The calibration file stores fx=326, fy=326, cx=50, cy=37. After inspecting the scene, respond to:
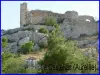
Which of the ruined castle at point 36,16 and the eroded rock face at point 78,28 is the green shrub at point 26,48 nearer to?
the eroded rock face at point 78,28

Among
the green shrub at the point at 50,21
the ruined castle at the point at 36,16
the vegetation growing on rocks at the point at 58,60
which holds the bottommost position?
the vegetation growing on rocks at the point at 58,60

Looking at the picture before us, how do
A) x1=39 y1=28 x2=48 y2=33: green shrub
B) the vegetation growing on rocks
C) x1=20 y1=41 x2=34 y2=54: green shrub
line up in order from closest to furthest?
the vegetation growing on rocks → x1=20 y1=41 x2=34 y2=54: green shrub → x1=39 y1=28 x2=48 y2=33: green shrub

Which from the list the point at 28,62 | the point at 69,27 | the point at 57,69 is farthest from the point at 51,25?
the point at 57,69

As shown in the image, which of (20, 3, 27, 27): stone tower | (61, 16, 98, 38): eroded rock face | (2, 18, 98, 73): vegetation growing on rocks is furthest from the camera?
(20, 3, 27, 27): stone tower

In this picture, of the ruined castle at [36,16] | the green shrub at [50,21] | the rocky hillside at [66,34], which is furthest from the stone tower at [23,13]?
the rocky hillside at [66,34]

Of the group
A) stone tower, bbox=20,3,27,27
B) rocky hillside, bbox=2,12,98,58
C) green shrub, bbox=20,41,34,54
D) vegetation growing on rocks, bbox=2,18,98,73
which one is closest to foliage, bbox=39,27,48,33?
rocky hillside, bbox=2,12,98,58

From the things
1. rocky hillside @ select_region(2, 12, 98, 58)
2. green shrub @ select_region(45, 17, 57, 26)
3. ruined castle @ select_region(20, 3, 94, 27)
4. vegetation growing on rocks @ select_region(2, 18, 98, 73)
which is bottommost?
vegetation growing on rocks @ select_region(2, 18, 98, 73)

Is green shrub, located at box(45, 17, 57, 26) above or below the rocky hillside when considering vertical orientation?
above

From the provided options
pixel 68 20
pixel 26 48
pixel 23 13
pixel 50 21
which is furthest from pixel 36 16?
pixel 26 48

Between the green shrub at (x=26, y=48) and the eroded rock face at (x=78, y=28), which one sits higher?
the eroded rock face at (x=78, y=28)

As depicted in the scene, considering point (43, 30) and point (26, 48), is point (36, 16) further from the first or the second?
point (26, 48)

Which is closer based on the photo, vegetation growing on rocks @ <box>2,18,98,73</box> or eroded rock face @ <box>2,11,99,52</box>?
vegetation growing on rocks @ <box>2,18,98,73</box>

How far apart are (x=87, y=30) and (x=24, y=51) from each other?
10682 mm

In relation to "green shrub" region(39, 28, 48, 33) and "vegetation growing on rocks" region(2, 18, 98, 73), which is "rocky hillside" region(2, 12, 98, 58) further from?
"vegetation growing on rocks" region(2, 18, 98, 73)
